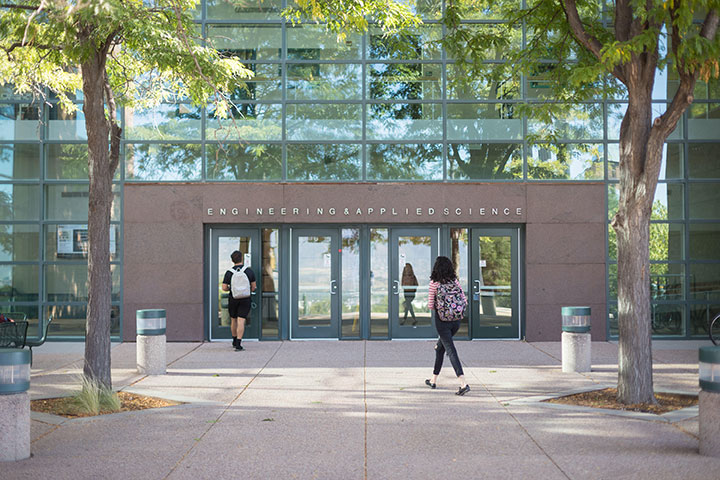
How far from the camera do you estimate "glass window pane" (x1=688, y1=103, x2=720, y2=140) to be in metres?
15.1

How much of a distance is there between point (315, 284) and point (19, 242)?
6294 millimetres

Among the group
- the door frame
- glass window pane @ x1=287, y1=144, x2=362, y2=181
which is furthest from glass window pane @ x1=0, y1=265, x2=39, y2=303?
the door frame

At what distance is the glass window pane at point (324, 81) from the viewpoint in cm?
1487

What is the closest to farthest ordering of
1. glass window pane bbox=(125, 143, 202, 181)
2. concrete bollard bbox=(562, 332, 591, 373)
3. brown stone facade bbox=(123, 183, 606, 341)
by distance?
concrete bollard bbox=(562, 332, 591, 373) < brown stone facade bbox=(123, 183, 606, 341) < glass window pane bbox=(125, 143, 202, 181)

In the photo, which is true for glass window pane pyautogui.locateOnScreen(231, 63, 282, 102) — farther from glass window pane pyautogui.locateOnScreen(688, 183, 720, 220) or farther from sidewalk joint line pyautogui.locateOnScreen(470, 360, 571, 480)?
glass window pane pyautogui.locateOnScreen(688, 183, 720, 220)

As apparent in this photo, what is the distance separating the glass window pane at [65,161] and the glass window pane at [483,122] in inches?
308

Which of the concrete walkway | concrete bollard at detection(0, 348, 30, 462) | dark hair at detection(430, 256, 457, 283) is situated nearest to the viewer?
the concrete walkway

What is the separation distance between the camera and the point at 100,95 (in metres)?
8.62

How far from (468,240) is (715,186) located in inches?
214

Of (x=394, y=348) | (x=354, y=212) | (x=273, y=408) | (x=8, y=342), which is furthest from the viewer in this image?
(x=354, y=212)

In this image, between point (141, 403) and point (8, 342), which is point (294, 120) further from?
point (141, 403)

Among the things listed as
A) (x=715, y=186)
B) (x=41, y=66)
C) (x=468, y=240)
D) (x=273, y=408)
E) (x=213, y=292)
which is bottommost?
(x=273, y=408)

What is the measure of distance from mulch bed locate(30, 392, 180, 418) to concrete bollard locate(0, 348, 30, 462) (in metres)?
1.71

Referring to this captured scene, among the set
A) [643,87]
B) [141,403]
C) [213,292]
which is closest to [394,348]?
[213,292]
